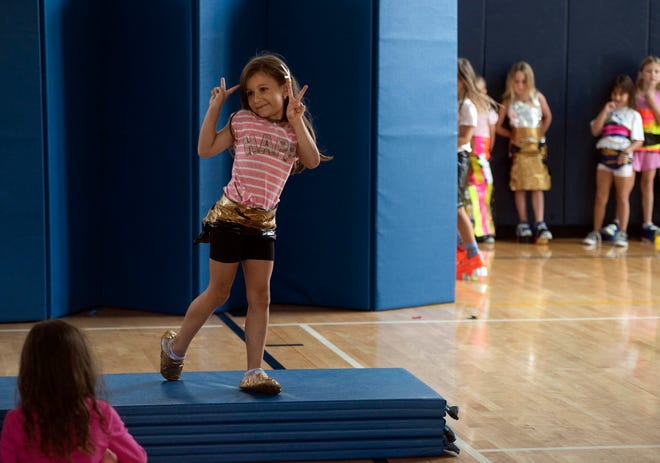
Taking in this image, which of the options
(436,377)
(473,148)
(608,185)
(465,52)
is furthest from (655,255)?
(436,377)

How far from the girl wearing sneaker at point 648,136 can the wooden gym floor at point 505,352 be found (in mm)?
2908

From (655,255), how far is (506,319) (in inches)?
140

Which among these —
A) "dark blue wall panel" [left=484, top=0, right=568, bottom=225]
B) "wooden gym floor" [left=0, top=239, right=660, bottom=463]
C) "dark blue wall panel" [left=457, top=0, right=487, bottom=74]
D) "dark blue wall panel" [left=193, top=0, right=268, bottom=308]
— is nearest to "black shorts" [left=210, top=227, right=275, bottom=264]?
"wooden gym floor" [left=0, top=239, right=660, bottom=463]

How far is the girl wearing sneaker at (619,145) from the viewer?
9.91m

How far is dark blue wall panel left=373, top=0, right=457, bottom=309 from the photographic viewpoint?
241 inches

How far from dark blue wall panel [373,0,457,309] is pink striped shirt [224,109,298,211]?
251 cm

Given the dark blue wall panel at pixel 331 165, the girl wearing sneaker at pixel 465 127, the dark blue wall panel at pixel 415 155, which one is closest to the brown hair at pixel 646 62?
the girl wearing sneaker at pixel 465 127

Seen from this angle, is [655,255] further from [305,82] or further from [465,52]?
[305,82]

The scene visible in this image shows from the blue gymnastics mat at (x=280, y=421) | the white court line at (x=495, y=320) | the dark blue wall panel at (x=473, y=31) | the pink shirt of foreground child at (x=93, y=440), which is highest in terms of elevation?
the dark blue wall panel at (x=473, y=31)

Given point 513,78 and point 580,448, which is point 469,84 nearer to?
point 513,78

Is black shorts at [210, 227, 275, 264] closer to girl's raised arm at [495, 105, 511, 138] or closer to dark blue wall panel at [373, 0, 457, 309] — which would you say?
dark blue wall panel at [373, 0, 457, 309]

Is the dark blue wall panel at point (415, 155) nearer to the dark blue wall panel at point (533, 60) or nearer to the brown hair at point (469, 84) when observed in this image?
the brown hair at point (469, 84)

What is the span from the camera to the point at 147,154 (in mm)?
6078

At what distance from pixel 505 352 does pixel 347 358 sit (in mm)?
800
